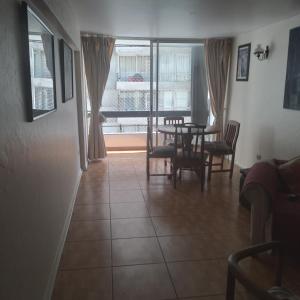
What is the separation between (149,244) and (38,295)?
1.18 metres

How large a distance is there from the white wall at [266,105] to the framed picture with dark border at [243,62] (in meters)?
0.09

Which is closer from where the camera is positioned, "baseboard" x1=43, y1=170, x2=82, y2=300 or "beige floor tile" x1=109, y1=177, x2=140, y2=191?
"baseboard" x1=43, y1=170, x2=82, y2=300

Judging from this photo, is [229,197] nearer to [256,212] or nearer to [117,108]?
[256,212]

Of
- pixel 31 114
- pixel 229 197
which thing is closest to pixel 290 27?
pixel 229 197

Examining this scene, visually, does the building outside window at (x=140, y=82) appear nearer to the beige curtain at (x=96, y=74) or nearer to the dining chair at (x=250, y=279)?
the beige curtain at (x=96, y=74)

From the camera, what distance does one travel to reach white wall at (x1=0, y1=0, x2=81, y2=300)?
1.23m

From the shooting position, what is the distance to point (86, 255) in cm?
254

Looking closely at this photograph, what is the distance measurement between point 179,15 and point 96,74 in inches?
83.8

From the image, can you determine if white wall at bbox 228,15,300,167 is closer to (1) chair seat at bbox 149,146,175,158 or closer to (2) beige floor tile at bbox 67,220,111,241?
(1) chair seat at bbox 149,146,175,158

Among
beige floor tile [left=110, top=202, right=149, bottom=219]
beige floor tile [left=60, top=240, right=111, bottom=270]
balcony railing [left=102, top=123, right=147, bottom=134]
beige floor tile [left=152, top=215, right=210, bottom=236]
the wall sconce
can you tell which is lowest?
beige floor tile [left=60, top=240, right=111, bottom=270]

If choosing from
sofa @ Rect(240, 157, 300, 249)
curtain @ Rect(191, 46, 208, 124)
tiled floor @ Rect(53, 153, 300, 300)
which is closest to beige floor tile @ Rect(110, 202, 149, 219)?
tiled floor @ Rect(53, 153, 300, 300)

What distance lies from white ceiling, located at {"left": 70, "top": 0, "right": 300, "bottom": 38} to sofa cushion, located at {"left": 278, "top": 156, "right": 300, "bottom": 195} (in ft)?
5.81

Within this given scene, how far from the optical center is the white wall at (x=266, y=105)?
3973 millimetres

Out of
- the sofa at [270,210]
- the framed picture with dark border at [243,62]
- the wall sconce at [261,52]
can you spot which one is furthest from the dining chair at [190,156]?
the framed picture with dark border at [243,62]
